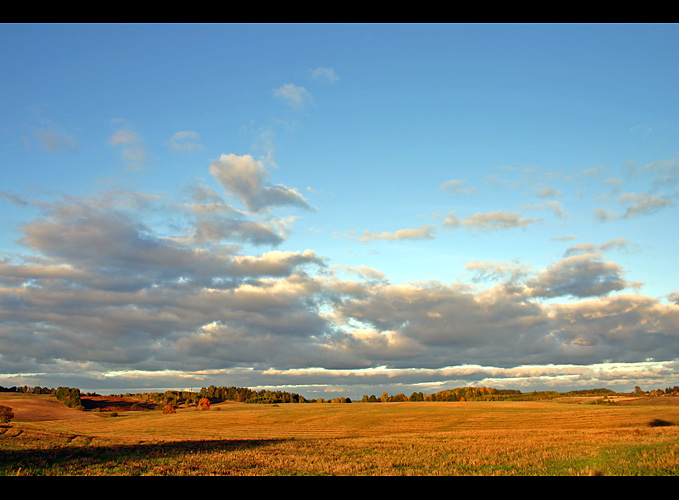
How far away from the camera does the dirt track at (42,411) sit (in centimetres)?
11453

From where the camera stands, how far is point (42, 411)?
127m

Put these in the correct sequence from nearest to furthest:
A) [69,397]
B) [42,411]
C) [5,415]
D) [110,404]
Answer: [5,415], [42,411], [69,397], [110,404]

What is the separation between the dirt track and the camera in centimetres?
11453

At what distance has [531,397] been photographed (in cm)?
17562

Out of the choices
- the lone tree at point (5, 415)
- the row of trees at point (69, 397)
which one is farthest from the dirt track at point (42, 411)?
the lone tree at point (5, 415)

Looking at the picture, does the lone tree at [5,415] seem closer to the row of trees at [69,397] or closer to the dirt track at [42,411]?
the dirt track at [42,411]

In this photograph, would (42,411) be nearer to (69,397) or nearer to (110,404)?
(69,397)

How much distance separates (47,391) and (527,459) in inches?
8869

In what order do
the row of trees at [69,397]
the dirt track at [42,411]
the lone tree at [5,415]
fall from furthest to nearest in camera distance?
the row of trees at [69,397]
the dirt track at [42,411]
the lone tree at [5,415]

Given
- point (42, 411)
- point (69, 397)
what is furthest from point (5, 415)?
point (69, 397)

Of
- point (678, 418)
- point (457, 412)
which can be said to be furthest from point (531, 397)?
point (678, 418)

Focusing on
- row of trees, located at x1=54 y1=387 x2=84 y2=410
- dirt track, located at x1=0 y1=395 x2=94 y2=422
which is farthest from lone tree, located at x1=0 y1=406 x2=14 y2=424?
row of trees, located at x1=54 y1=387 x2=84 y2=410

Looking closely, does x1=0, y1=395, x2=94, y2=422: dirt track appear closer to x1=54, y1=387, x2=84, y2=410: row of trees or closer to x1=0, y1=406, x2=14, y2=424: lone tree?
x1=54, y1=387, x2=84, y2=410: row of trees
